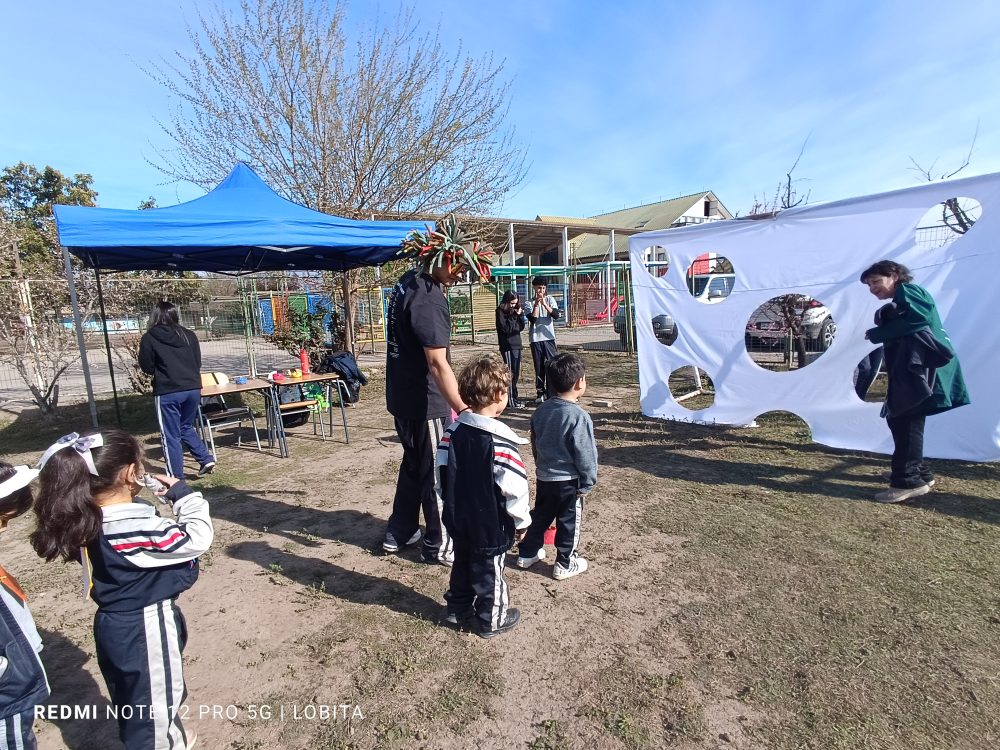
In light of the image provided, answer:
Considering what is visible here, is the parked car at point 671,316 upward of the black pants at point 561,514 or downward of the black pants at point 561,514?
upward

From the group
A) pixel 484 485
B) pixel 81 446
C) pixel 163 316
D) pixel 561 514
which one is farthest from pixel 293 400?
pixel 81 446

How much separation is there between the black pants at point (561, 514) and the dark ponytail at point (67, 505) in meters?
2.06

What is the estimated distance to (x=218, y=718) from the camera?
2.20 m

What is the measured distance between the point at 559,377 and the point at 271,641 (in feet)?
6.72

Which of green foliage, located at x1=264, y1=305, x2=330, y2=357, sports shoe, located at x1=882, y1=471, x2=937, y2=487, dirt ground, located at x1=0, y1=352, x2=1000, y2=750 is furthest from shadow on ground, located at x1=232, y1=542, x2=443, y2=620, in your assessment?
green foliage, located at x1=264, y1=305, x2=330, y2=357

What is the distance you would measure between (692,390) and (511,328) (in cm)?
276

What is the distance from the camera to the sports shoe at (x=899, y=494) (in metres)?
3.98

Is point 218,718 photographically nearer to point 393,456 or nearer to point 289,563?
point 289,563

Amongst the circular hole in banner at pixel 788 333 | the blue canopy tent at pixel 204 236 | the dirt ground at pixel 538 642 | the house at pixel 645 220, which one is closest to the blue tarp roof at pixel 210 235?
the blue canopy tent at pixel 204 236

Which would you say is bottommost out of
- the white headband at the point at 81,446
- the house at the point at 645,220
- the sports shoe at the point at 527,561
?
the sports shoe at the point at 527,561

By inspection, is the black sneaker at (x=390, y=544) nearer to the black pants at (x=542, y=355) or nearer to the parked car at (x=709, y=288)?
the black pants at (x=542, y=355)

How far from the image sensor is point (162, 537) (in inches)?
69.6

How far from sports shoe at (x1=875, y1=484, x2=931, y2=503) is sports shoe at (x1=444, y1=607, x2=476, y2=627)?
328 cm

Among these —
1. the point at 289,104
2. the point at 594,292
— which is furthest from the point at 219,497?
the point at 594,292
